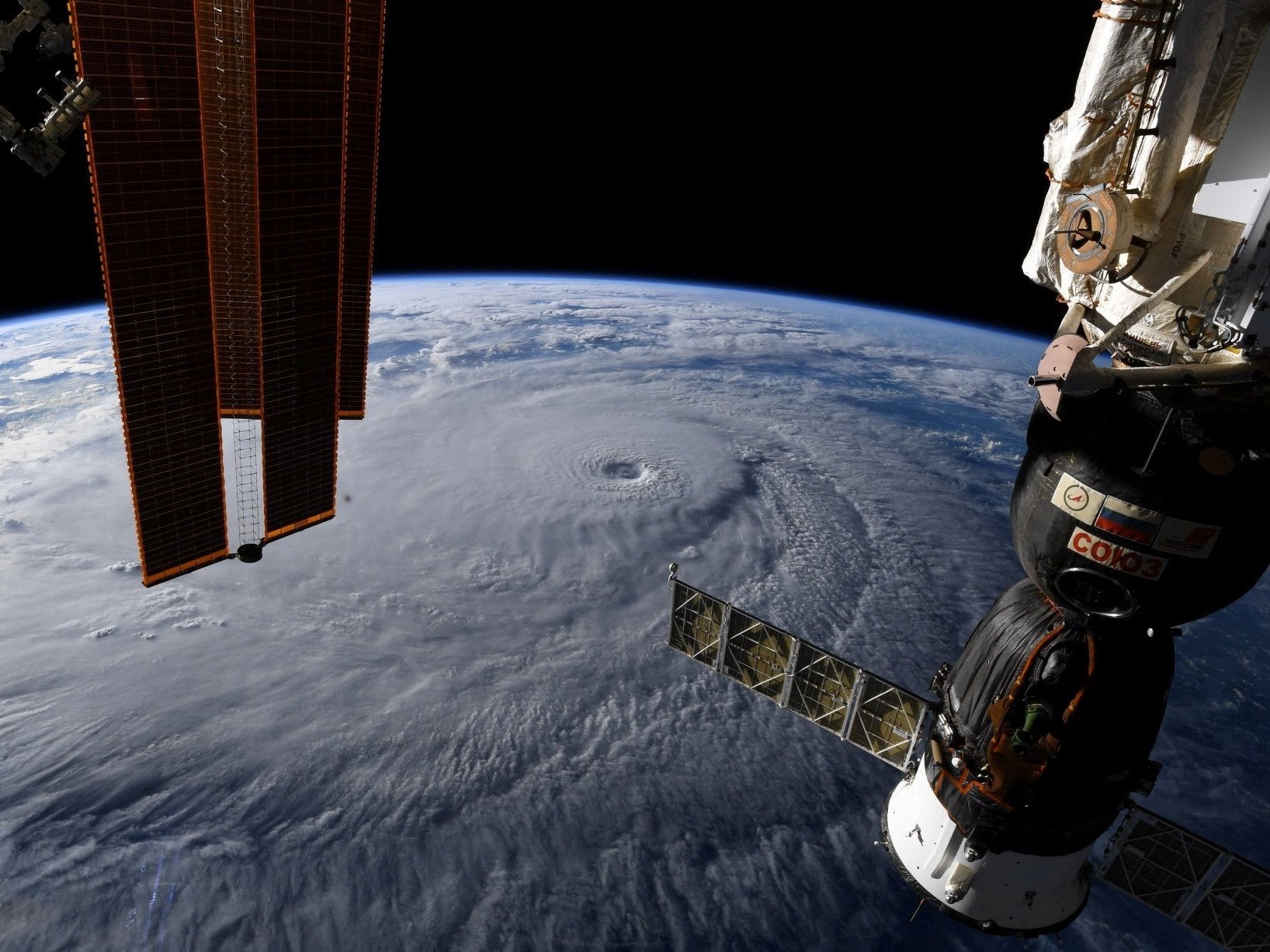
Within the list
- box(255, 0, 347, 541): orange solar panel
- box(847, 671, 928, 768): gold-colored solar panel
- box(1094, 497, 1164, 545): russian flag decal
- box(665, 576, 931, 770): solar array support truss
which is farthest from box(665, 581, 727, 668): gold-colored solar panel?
box(255, 0, 347, 541): orange solar panel

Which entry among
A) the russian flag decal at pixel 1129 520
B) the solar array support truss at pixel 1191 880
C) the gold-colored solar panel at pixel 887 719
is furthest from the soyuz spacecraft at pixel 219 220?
the solar array support truss at pixel 1191 880

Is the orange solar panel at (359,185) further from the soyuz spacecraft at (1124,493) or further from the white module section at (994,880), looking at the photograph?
the white module section at (994,880)

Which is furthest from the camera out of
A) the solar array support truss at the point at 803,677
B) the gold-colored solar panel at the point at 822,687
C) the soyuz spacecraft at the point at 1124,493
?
the gold-colored solar panel at the point at 822,687

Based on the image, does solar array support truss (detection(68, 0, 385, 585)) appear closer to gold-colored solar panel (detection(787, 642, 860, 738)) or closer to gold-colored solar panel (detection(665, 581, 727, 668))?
gold-colored solar panel (detection(665, 581, 727, 668))

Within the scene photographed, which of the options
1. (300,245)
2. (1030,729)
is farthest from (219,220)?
(1030,729)

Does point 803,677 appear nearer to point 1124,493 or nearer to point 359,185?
point 1124,493

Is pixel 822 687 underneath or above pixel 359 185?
underneath
